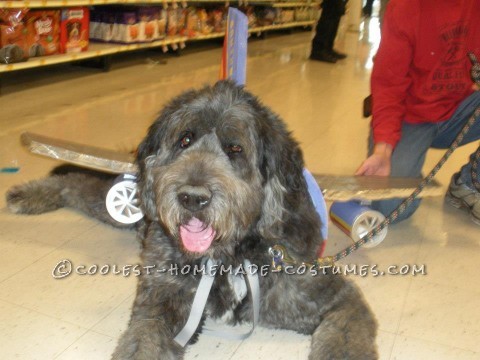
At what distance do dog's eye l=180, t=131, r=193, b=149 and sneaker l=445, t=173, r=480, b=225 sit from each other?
2.04 metres

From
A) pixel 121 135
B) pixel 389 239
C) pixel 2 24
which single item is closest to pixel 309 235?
pixel 389 239

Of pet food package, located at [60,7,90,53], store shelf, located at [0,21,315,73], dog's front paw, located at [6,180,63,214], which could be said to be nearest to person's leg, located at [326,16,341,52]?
store shelf, located at [0,21,315,73]

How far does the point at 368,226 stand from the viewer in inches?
111

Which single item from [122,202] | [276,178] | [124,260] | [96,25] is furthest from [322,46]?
[276,178]

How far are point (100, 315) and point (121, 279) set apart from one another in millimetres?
278

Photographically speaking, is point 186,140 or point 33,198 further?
point 33,198

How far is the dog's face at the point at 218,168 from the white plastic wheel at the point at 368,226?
0.93m

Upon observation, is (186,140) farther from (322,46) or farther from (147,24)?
(322,46)

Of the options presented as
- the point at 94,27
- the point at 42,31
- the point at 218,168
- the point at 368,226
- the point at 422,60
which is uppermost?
the point at 422,60

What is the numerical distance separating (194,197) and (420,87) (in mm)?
2028

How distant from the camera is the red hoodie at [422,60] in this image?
3.04 meters

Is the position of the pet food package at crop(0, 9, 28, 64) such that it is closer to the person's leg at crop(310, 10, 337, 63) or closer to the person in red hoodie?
the person in red hoodie

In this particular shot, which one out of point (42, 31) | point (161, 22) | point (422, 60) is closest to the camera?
point (422, 60)

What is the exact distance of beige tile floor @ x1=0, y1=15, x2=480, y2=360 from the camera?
6.75 ft
